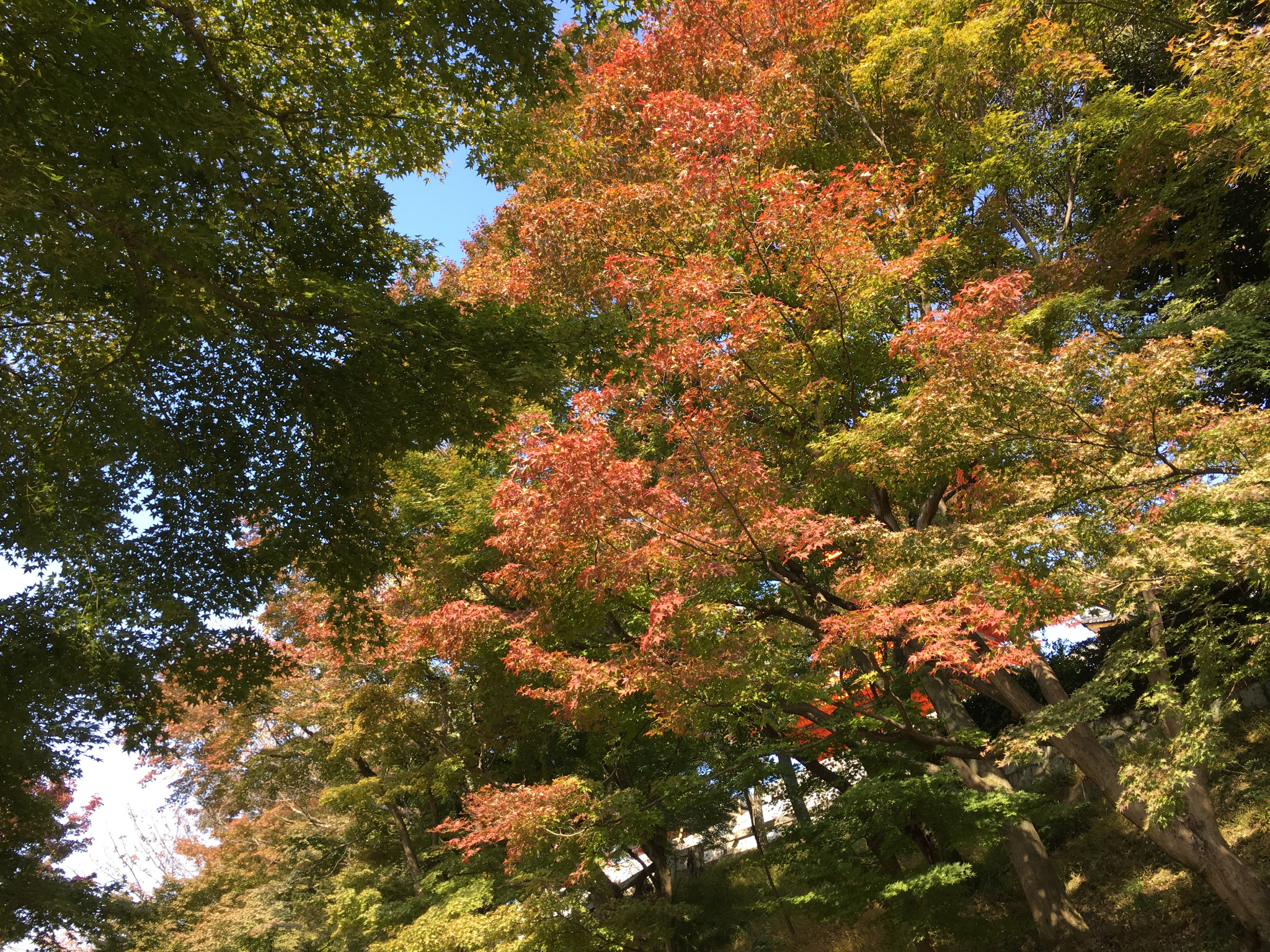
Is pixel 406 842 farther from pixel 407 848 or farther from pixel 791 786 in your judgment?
pixel 791 786

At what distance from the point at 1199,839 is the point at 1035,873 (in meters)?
2.33

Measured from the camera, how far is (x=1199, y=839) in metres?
7.43

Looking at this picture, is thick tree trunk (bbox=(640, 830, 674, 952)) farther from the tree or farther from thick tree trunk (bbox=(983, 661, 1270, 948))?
the tree

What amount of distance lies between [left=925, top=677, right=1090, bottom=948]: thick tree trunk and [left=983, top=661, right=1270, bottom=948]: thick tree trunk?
51.4 inches

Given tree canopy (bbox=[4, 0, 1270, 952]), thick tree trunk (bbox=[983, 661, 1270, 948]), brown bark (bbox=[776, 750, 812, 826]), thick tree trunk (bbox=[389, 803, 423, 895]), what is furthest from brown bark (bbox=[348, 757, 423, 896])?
thick tree trunk (bbox=[983, 661, 1270, 948])

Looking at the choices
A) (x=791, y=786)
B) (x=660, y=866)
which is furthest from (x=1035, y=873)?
(x=660, y=866)

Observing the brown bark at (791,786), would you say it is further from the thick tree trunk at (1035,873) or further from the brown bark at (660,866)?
the brown bark at (660,866)

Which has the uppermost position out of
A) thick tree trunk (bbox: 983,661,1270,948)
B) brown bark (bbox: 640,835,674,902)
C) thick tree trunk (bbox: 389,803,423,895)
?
thick tree trunk (bbox: 389,803,423,895)

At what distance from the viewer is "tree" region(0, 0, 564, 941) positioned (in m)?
5.42

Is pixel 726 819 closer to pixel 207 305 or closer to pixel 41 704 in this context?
pixel 41 704

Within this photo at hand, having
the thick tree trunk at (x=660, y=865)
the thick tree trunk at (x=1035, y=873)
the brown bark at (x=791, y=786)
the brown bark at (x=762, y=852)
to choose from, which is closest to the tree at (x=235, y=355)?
the brown bark at (x=791, y=786)

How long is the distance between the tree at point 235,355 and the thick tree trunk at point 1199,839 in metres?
6.65

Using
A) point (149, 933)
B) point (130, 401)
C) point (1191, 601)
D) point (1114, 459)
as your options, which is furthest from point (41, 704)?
point (1191, 601)

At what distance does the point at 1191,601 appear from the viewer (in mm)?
7324
